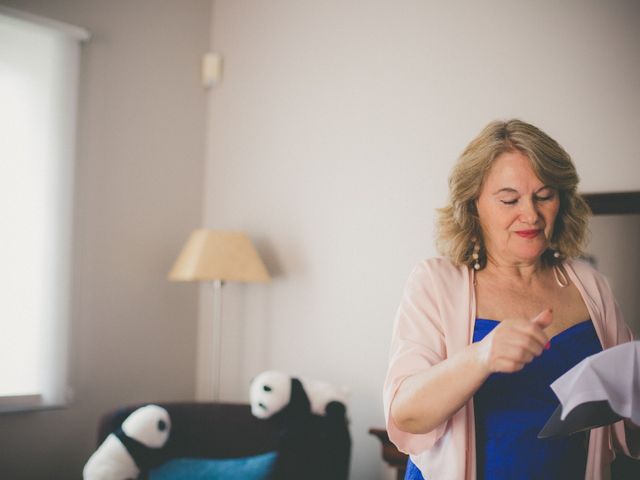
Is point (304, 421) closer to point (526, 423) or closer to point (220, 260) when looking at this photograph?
point (220, 260)

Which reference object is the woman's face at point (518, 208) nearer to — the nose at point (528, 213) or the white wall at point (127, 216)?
the nose at point (528, 213)

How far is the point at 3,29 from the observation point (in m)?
2.35

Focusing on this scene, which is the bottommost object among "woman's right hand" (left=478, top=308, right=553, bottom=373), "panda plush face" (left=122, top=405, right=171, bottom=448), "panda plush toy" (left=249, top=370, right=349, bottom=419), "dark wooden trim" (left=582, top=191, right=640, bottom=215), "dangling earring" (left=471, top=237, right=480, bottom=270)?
"panda plush face" (left=122, top=405, right=171, bottom=448)

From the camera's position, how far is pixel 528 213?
116 centimetres

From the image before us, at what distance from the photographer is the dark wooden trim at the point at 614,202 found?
1870 mm

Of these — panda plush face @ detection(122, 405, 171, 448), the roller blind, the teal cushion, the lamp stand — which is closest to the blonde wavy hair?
the teal cushion

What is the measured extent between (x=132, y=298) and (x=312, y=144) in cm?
109

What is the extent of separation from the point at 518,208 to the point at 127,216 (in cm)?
205

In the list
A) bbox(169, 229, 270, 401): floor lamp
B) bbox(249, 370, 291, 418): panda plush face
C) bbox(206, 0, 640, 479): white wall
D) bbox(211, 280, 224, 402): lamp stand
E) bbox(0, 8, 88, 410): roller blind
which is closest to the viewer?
bbox(206, 0, 640, 479): white wall

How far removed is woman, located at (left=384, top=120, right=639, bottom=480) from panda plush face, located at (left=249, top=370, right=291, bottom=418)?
41.9 inches

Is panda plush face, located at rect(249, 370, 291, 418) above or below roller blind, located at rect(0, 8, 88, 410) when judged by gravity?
below

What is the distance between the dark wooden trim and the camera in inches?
73.6

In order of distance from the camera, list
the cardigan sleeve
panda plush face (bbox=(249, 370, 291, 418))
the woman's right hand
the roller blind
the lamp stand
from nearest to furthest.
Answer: the woman's right hand, the cardigan sleeve, panda plush face (bbox=(249, 370, 291, 418)), the roller blind, the lamp stand

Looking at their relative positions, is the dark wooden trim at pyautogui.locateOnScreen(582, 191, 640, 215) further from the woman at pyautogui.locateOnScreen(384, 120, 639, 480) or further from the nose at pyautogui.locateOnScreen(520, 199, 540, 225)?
the nose at pyautogui.locateOnScreen(520, 199, 540, 225)
